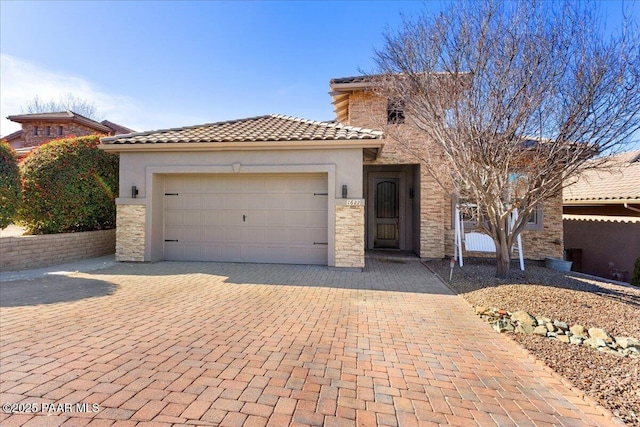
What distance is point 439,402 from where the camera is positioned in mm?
2418

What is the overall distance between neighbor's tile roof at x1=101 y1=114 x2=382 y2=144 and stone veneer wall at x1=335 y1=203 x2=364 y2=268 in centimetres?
195

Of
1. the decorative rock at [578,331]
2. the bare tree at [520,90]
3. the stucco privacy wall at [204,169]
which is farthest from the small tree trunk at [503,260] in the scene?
the stucco privacy wall at [204,169]

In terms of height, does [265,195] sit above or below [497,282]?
above

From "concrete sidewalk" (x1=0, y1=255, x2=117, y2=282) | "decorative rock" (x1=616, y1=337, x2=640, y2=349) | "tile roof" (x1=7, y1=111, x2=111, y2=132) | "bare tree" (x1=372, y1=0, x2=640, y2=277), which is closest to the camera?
"decorative rock" (x1=616, y1=337, x2=640, y2=349)

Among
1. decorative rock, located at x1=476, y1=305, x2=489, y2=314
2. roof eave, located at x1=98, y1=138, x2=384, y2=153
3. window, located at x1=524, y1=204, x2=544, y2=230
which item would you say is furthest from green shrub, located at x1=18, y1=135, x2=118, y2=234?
window, located at x1=524, y1=204, x2=544, y2=230

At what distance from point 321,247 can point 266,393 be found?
571 centimetres

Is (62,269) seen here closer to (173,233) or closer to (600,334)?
(173,233)

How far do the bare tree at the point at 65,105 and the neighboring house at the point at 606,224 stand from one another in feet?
138

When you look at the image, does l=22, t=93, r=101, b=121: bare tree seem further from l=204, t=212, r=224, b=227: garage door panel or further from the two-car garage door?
l=204, t=212, r=224, b=227: garage door panel

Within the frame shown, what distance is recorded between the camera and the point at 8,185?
23.8ft

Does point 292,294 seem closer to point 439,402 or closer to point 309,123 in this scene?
point 439,402

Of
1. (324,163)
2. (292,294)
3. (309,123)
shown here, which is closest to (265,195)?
(324,163)

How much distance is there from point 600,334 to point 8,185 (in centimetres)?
1229

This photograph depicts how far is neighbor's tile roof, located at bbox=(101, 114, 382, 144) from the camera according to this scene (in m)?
7.69
